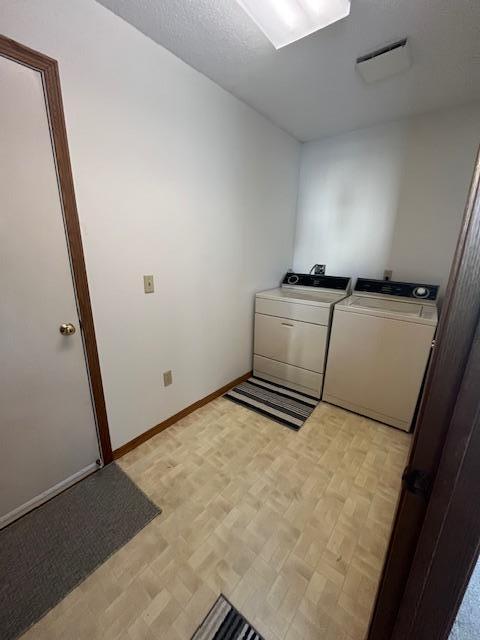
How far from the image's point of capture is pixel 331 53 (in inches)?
55.1

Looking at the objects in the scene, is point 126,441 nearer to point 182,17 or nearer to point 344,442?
point 344,442

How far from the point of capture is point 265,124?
2.14 m

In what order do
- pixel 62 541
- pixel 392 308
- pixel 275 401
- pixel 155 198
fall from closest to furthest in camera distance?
pixel 62 541, pixel 155 198, pixel 392 308, pixel 275 401

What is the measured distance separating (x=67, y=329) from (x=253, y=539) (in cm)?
133

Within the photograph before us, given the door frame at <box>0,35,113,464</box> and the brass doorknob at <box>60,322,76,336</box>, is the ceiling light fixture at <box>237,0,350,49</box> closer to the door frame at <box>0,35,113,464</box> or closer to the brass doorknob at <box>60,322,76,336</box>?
the door frame at <box>0,35,113,464</box>

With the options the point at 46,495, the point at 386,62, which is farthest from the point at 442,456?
the point at 386,62

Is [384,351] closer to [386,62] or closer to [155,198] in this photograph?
[386,62]

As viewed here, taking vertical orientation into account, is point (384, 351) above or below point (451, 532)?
below

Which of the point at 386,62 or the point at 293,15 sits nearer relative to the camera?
the point at 293,15

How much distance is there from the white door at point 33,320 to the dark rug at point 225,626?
3.23 ft

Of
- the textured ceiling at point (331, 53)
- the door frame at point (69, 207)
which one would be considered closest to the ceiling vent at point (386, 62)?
the textured ceiling at point (331, 53)

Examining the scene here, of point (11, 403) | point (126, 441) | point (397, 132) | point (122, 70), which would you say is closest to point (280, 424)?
point (126, 441)

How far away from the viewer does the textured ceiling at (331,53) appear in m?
1.16

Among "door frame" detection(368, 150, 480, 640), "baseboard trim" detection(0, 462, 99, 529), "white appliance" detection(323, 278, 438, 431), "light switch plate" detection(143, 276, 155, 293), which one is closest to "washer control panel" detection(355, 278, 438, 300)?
"white appliance" detection(323, 278, 438, 431)
